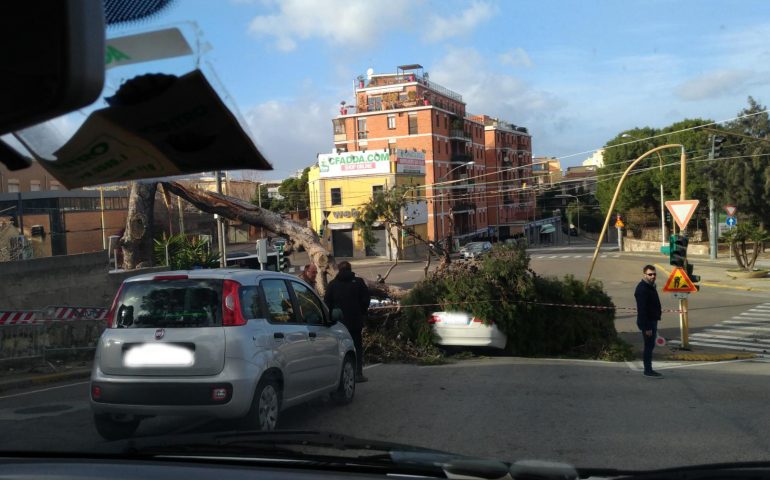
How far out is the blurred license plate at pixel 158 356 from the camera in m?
6.27

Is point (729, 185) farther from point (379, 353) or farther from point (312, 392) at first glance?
point (312, 392)

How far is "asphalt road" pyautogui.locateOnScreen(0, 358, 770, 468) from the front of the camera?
6.41 m

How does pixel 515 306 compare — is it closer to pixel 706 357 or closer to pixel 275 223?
pixel 706 357

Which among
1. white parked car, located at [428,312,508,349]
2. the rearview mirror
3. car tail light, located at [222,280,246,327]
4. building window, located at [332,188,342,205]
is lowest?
white parked car, located at [428,312,508,349]

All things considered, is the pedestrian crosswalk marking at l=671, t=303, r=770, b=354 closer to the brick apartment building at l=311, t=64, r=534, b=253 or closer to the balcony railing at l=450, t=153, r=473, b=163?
the brick apartment building at l=311, t=64, r=534, b=253

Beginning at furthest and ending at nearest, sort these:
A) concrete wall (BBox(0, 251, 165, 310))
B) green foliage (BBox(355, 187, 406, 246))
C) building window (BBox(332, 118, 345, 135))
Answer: building window (BBox(332, 118, 345, 135))
green foliage (BBox(355, 187, 406, 246))
concrete wall (BBox(0, 251, 165, 310))

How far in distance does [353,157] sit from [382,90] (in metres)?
18.7

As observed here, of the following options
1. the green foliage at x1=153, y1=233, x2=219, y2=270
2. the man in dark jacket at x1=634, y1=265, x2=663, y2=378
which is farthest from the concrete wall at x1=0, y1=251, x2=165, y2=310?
the man in dark jacket at x1=634, y1=265, x2=663, y2=378

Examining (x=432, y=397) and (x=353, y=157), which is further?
(x=353, y=157)

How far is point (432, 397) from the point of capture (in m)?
8.95

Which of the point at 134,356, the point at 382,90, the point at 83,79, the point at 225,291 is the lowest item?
the point at 134,356

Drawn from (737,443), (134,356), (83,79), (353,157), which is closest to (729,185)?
(353,157)

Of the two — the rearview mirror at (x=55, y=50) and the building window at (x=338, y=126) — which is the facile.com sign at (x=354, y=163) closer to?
the building window at (x=338, y=126)

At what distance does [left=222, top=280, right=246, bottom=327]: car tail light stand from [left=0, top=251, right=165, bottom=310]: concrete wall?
10.2 meters
